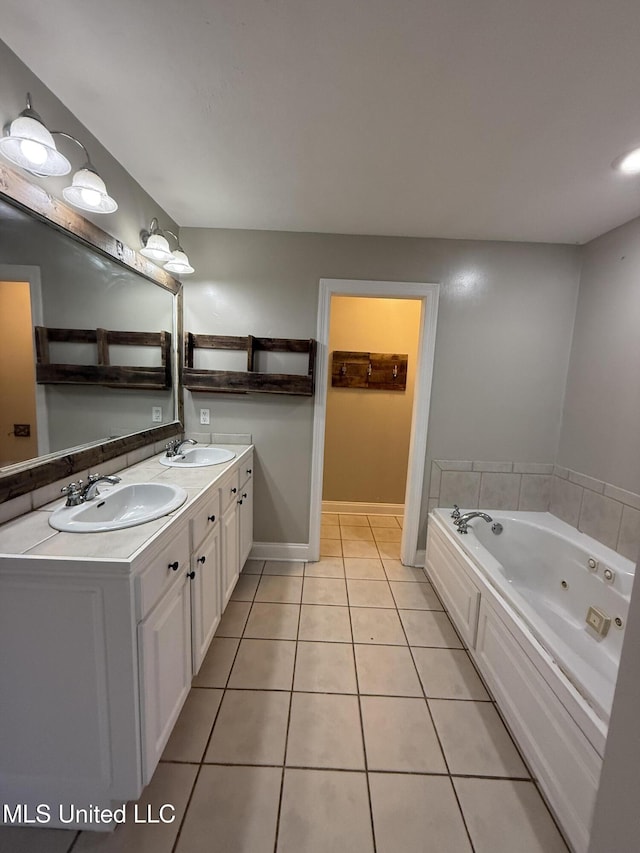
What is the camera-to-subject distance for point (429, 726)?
1419mm

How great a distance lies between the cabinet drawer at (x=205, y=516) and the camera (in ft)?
4.56

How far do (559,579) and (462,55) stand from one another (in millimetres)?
2559

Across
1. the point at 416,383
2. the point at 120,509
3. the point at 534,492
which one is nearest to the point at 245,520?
the point at 120,509

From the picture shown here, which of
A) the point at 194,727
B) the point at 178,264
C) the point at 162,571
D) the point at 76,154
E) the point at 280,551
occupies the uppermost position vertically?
the point at 76,154

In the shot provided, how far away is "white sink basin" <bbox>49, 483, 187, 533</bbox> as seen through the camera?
1.08 m

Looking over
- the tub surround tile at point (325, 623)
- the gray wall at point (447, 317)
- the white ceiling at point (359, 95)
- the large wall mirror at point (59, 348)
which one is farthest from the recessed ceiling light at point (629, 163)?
the tub surround tile at point (325, 623)

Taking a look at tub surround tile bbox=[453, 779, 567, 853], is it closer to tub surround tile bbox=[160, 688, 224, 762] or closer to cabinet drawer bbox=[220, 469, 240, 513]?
tub surround tile bbox=[160, 688, 224, 762]

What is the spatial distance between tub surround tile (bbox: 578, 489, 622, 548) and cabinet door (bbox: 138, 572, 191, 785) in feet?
7.56

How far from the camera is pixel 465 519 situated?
224 cm

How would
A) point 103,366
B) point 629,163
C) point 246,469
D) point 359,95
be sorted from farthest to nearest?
point 246,469
point 103,366
point 629,163
point 359,95

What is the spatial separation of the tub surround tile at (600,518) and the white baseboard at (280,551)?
1.88 meters

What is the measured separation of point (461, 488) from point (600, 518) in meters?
0.81

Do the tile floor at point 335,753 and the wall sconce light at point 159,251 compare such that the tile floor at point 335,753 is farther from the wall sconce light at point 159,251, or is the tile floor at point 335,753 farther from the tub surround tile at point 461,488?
the wall sconce light at point 159,251

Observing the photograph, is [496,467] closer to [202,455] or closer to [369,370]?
[369,370]
